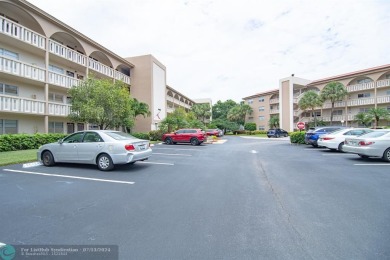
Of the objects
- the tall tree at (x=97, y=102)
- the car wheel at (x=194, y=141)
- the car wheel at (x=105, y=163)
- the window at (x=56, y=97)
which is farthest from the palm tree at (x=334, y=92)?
the car wheel at (x=105, y=163)

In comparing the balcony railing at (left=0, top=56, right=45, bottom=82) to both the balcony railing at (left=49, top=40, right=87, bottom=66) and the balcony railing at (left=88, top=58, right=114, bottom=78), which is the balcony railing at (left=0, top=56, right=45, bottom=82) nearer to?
the balcony railing at (left=49, top=40, right=87, bottom=66)

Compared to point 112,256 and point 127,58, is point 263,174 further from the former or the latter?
point 127,58

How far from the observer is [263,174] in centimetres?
748

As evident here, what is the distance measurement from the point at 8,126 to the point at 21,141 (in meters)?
3.71

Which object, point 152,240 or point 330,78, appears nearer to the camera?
point 152,240

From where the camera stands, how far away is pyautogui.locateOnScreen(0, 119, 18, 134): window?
49.6ft

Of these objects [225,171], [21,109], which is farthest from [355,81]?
[21,109]

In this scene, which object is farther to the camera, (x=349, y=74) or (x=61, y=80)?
(x=349, y=74)

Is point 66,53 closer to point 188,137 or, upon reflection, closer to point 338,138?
point 188,137

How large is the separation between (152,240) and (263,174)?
5.41 m

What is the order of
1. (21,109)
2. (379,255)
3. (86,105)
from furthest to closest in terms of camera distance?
(86,105) < (21,109) < (379,255)

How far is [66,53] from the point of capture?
18156mm

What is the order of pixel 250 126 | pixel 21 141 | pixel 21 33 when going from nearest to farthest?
pixel 21 141 < pixel 21 33 < pixel 250 126

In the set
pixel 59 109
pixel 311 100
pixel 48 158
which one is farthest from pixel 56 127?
pixel 311 100
